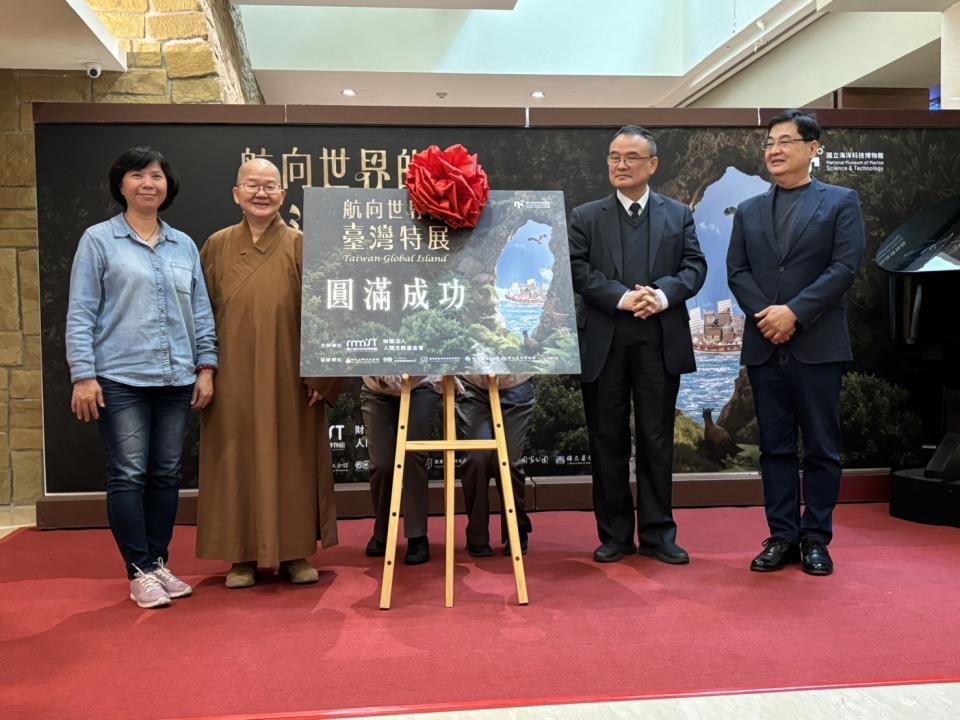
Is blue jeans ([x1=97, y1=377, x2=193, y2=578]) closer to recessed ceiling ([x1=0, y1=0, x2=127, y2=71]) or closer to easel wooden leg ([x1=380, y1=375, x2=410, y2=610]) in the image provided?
easel wooden leg ([x1=380, y1=375, x2=410, y2=610])

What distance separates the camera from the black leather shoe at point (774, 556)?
314cm

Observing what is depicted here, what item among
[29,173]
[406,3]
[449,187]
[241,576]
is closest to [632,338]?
[449,187]

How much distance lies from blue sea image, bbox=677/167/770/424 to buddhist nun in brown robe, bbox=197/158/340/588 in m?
2.20

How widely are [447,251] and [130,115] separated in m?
2.22

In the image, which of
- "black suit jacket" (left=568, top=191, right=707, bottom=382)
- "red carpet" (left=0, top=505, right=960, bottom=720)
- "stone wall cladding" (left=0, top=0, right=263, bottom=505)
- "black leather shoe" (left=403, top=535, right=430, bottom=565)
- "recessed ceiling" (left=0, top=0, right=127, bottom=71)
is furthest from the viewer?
"stone wall cladding" (left=0, top=0, right=263, bottom=505)

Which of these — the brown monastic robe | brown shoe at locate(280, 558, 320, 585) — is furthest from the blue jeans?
brown shoe at locate(280, 558, 320, 585)

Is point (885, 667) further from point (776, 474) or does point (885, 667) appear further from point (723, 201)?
point (723, 201)

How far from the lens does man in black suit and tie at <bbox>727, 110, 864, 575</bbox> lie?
3.11 meters

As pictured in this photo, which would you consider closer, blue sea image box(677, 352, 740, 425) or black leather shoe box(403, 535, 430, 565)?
black leather shoe box(403, 535, 430, 565)

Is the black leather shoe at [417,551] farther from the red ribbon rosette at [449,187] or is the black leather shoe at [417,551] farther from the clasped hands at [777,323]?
the clasped hands at [777,323]

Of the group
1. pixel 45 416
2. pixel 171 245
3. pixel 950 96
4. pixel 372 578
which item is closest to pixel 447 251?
pixel 171 245

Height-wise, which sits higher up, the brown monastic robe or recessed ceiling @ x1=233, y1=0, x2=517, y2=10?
recessed ceiling @ x1=233, y1=0, x2=517, y2=10

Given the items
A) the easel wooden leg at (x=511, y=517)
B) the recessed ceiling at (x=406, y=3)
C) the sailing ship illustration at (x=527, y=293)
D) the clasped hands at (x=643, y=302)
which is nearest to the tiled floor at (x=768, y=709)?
the easel wooden leg at (x=511, y=517)

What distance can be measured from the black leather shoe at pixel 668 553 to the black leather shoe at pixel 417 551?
0.89m
